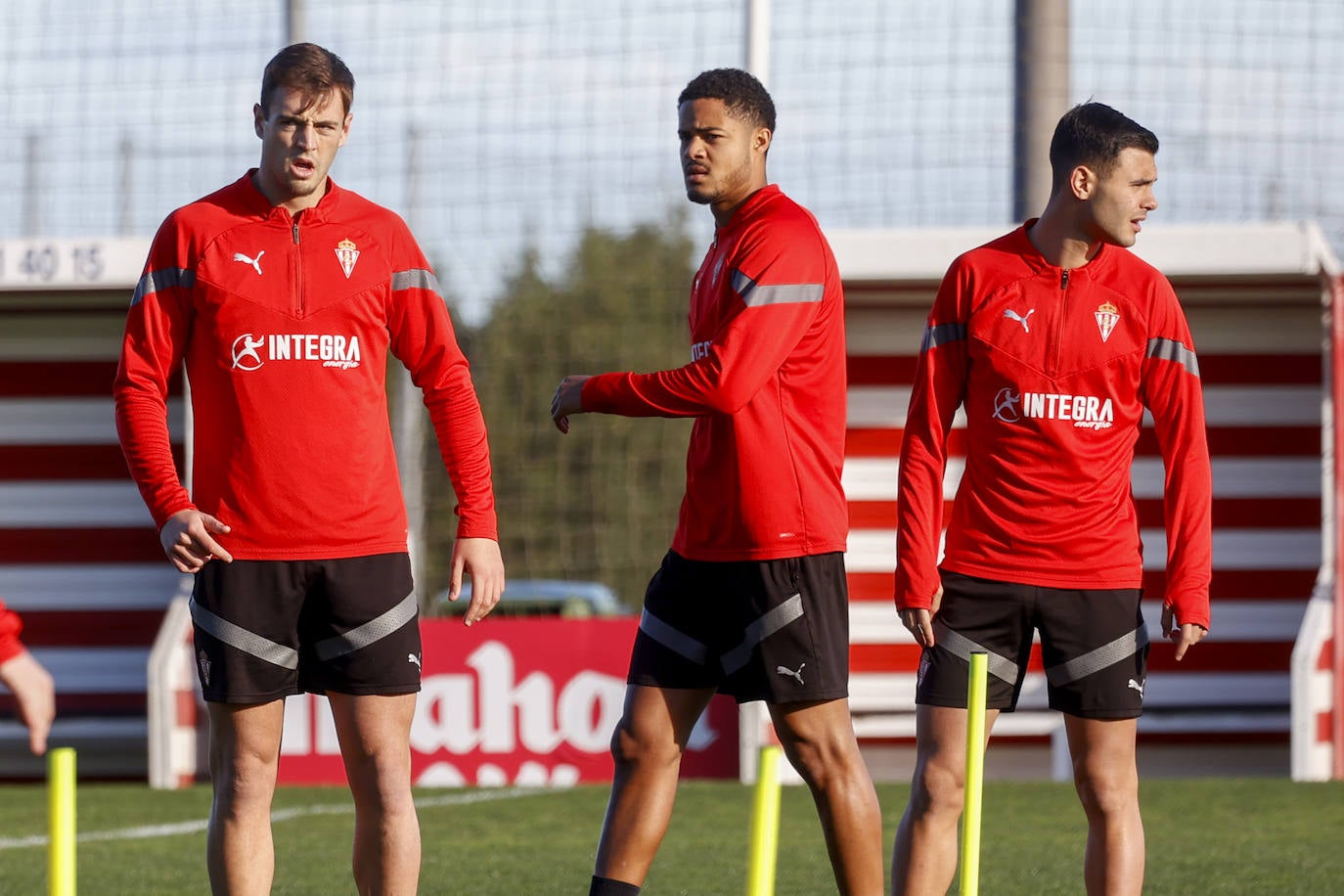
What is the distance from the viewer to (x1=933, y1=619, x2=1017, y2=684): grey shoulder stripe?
172 inches

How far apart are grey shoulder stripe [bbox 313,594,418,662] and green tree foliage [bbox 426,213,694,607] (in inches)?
209

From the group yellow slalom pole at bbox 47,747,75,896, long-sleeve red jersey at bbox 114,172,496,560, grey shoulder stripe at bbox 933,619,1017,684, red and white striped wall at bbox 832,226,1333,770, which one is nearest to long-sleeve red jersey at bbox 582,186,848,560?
grey shoulder stripe at bbox 933,619,1017,684

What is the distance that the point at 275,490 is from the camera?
13.1 feet

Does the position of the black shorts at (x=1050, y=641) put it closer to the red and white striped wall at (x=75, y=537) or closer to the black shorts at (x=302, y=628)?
the black shorts at (x=302, y=628)

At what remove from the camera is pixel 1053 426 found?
4.34 m

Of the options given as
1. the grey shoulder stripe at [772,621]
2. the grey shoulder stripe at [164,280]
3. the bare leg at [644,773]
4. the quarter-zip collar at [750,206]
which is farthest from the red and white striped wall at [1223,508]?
the grey shoulder stripe at [164,280]

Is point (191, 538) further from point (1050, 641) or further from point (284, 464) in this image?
point (1050, 641)

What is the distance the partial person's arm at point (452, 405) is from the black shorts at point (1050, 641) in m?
1.02

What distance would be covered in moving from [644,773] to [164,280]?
1445 millimetres

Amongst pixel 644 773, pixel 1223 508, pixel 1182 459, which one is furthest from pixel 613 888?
pixel 1223 508

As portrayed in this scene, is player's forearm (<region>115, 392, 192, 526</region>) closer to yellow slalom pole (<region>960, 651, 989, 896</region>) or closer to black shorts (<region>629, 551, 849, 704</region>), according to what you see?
black shorts (<region>629, 551, 849, 704</region>)

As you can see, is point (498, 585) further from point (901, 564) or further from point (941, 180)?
point (941, 180)

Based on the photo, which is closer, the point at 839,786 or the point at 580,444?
the point at 839,786

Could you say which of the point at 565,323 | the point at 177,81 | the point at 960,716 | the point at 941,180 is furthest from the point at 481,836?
the point at 565,323
